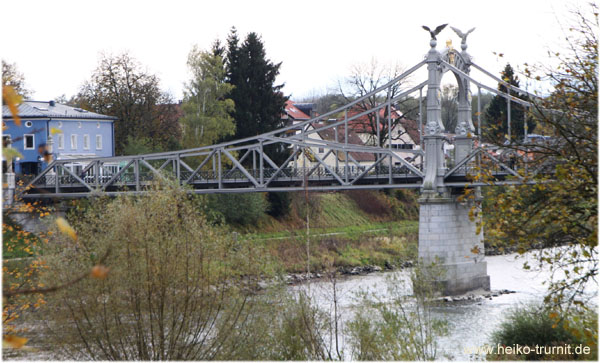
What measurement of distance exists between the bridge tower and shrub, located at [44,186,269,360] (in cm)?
1614

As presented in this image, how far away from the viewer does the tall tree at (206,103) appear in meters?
41.2

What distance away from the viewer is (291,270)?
111 ft

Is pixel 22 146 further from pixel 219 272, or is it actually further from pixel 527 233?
pixel 527 233

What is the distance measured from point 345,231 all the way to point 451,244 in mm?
13435

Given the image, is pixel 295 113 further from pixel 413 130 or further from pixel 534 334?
pixel 534 334

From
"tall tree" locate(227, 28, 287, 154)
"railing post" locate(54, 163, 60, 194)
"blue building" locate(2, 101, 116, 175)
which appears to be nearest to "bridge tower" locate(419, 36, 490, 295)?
"tall tree" locate(227, 28, 287, 154)

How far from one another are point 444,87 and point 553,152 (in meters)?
48.8

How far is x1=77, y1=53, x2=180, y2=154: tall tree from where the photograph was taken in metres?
44.4

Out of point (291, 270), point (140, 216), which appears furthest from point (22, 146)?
point (140, 216)

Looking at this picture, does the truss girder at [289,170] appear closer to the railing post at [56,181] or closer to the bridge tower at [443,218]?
the railing post at [56,181]

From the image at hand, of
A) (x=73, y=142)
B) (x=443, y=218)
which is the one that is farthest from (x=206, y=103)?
(x=443, y=218)

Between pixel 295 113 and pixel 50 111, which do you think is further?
pixel 295 113

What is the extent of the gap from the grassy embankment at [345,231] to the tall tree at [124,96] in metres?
8.55

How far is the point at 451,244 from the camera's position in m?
29.5
